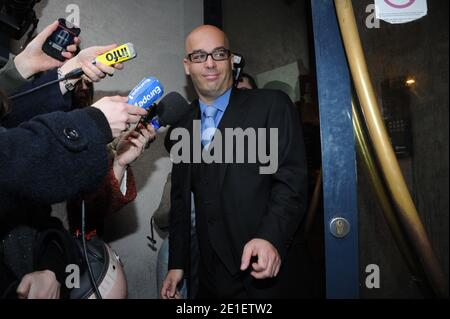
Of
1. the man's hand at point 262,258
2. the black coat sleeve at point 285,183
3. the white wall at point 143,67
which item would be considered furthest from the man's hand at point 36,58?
the man's hand at point 262,258

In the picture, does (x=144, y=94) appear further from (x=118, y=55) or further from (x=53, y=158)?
(x=53, y=158)

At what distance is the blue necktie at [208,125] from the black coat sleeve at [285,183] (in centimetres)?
28

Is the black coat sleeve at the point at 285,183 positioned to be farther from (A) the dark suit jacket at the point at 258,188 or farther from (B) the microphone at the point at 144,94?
(B) the microphone at the point at 144,94

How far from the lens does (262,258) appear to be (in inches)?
35.2

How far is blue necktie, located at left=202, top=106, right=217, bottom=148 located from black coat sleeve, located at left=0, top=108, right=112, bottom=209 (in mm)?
694

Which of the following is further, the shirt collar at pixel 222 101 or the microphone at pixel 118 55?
the shirt collar at pixel 222 101

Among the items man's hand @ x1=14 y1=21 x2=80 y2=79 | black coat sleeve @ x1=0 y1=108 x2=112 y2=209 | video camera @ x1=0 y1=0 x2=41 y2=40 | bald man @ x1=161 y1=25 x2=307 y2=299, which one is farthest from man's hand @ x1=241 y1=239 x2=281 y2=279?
→ video camera @ x1=0 y1=0 x2=41 y2=40

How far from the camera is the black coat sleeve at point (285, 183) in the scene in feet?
3.32

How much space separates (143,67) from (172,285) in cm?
145

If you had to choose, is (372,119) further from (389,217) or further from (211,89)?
(211,89)

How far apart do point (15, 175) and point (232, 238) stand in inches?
30.3

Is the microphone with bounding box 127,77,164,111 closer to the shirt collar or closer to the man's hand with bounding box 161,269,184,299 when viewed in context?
the shirt collar

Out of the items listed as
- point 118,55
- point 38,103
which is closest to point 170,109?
point 118,55
